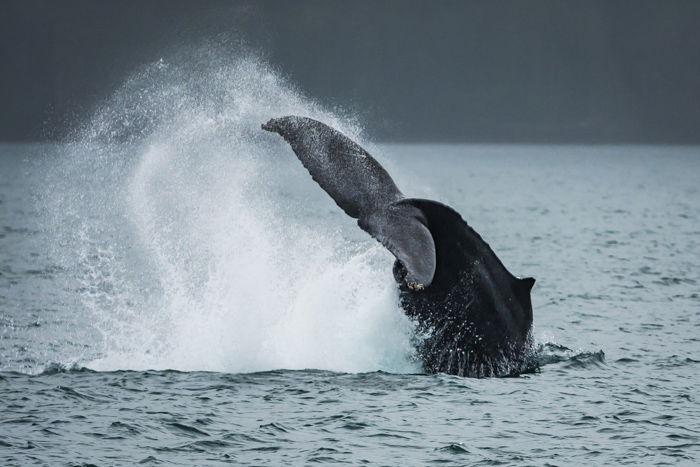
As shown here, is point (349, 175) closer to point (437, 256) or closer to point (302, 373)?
point (437, 256)

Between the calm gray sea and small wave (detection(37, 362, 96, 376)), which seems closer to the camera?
the calm gray sea

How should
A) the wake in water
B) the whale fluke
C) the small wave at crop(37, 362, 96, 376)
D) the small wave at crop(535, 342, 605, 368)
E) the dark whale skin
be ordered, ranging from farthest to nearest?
1. the small wave at crop(535, 342, 605, 368)
2. the wake in water
3. the small wave at crop(37, 362, 96, 376)
4. the dark whale skin
5. the whale fluke

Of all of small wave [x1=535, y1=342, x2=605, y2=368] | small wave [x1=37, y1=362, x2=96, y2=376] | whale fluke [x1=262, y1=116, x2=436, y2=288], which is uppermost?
whale fluke [x1=262, y1=116, x2=436, y2=288]

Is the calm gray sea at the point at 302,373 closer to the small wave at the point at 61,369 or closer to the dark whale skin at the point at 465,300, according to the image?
the small wave at the point at 61,369

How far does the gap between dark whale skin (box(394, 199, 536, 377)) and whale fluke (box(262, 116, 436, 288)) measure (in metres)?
0.30

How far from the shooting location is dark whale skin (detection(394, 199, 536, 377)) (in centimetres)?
1171

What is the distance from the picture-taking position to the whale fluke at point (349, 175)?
1132cm

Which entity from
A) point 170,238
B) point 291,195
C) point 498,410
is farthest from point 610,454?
point 291,195

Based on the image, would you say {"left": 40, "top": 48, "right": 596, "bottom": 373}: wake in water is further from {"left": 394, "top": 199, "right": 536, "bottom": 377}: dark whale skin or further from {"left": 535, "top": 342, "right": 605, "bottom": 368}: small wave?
{"left": 394, "top": 199, "right": 536, "bottom": 377}: dark whale skin

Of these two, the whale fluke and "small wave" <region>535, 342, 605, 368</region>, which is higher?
the whale fluke

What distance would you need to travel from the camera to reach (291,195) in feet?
201

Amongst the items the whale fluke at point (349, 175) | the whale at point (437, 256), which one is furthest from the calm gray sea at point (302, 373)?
the whale fluke at point (349, 175)

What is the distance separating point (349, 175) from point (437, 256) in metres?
1.19

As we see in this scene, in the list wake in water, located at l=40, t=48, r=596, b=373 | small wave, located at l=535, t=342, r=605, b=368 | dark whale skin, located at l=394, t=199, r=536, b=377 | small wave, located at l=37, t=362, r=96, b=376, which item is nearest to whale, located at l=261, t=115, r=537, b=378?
dark whale skin, located at l=394, t=199, r=536, b=377
